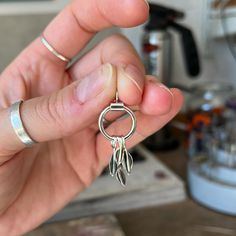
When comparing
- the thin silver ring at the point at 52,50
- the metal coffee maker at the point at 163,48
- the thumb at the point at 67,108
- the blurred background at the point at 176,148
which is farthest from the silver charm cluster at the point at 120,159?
the metal coffee maker at the point at 163,48

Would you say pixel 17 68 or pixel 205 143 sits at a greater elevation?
pixel 17 68

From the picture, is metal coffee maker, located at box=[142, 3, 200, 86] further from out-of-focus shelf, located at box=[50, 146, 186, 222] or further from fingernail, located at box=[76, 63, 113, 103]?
fingernail, located at box=[76, 63, 113, 103]

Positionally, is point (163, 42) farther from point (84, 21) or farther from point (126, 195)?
point (84, 21)

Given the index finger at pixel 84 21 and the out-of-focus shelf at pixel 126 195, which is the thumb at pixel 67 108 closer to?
the index finger at pixel 84 21

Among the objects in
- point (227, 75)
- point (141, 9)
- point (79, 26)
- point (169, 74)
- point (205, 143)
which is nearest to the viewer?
point (141, 9)

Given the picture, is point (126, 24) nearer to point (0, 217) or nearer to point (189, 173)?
point (0, 217)

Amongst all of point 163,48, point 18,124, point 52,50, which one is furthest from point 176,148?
point 18,124

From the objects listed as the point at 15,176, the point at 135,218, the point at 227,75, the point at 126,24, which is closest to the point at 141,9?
the point at 126,24
